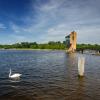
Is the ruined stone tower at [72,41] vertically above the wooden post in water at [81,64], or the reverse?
the ruined stone tower at [72,41]

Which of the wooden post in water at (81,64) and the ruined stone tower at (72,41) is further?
the ruined stone tower at (72,41)

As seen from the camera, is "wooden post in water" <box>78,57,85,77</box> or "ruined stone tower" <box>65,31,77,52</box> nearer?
"wooden post in water" <box>78,57,85,77</box>

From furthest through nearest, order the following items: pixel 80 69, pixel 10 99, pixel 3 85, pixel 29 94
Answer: pixel 80 69 < pixel 3 85 < pixel 29 94 < pixel 10 99

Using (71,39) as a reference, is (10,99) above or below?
below

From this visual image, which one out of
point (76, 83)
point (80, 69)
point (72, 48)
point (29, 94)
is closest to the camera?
point (29, 94)

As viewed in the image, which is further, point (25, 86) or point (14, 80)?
point (14, 80)

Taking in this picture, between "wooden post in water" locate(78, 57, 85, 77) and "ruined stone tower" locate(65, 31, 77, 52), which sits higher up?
"ruined stone tower" locate(65, 31, 77, 52)

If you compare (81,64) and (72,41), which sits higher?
(72,41)

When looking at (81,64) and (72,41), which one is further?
(72,41)

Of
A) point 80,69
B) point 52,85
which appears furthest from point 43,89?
point 80,69

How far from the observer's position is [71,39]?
193 meters

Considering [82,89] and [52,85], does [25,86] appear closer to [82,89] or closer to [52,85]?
[52,85]

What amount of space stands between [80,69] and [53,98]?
1371 cm

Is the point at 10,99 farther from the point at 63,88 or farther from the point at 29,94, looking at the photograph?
the point at 63,88
